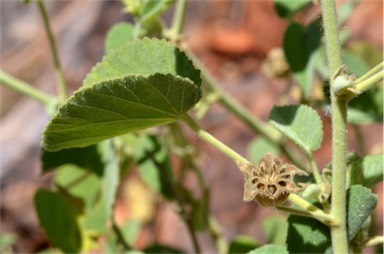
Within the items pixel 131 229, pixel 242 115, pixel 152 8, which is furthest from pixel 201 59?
pixel 152 8

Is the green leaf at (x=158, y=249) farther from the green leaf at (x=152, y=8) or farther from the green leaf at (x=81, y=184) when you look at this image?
the green leaf at (x=152, y=8)

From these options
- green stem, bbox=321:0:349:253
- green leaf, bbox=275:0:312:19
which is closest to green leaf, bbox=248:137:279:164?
green leaf, bbox=275:0:312:19

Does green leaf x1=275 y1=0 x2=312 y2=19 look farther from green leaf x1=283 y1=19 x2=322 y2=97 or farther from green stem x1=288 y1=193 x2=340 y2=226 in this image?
green stem x1=288 y1=193 x2=340 y2=226

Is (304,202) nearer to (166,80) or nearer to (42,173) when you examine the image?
(166,80)

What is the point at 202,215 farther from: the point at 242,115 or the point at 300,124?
the point at 300,124

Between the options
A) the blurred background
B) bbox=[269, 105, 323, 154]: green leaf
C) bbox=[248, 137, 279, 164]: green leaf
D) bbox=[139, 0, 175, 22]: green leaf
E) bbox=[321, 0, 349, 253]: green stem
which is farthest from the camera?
the blurred background

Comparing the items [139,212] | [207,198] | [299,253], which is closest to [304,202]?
[299,253]

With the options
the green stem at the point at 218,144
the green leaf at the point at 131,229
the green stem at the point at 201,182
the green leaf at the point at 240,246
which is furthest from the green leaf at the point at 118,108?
the green leaf at the point at 131,229
